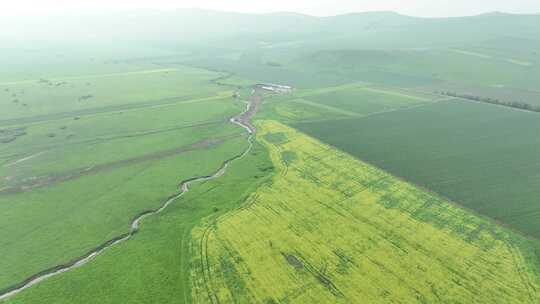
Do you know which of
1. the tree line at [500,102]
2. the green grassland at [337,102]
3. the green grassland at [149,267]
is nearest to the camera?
the green grassland at [149,267]

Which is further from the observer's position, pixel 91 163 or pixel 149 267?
pixel 91 163

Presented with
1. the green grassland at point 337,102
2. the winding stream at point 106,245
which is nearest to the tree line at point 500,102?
the green grassland at point 337,102

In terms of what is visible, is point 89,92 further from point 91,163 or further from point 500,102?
point 500,102

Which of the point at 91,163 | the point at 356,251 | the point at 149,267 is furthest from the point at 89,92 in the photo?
the point at 356,251

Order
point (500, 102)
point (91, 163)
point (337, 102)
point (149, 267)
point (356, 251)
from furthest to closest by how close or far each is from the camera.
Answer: point (337, 102) < point (500, 102) < point (91, 163) < point (356, 251) < point (149, 267)

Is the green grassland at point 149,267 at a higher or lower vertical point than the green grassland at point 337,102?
higher

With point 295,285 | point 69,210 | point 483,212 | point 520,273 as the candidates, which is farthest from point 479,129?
point 69,210

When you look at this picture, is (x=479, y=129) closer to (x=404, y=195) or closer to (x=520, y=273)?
(x=404, y=195)

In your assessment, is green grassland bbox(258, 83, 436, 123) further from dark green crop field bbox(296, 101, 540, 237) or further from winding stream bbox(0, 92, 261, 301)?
winding stream bbox(0, 92, 261, 301)

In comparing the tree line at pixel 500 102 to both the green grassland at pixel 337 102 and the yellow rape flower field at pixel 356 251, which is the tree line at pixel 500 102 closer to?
the green grassland at pixel 337 102
